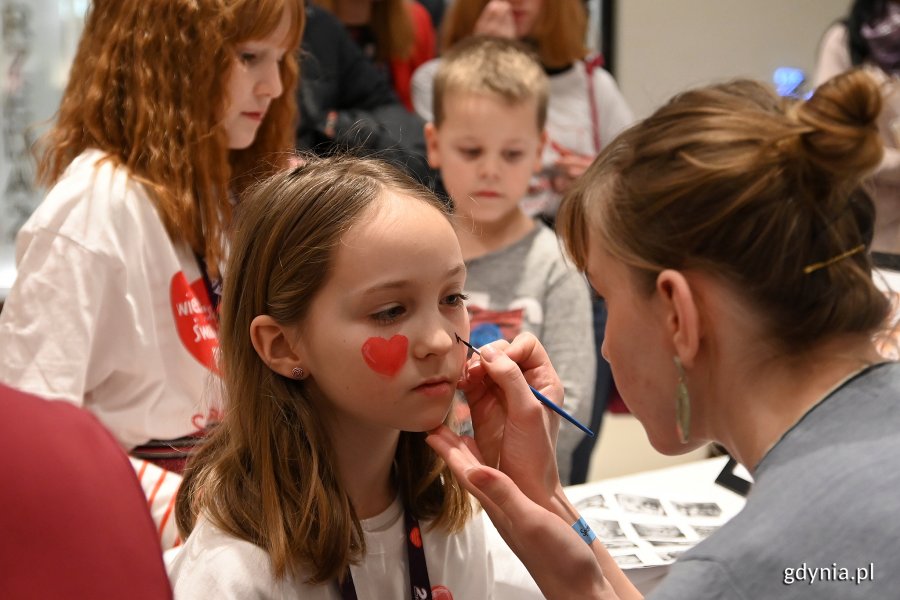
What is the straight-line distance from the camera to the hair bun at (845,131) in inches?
37.9

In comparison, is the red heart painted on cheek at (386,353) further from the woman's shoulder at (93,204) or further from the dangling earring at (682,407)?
the woman's shoulder at (93,204)

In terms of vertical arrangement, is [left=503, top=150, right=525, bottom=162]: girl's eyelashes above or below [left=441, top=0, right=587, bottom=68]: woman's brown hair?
below

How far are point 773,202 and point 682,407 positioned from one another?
0.80ft

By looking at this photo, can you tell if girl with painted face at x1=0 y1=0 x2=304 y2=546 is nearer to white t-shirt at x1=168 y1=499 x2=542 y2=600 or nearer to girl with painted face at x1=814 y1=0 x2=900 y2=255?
white t-shirt at x1=168 y1=499 x2=542 y2=600

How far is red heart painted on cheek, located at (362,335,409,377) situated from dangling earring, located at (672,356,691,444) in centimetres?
29

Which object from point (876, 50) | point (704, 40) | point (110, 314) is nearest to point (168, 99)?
point (110, 314)

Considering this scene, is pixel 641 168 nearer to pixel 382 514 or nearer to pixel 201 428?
pixel 382 514

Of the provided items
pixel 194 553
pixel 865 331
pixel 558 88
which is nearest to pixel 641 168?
pixel 865 331

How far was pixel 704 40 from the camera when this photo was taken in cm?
451

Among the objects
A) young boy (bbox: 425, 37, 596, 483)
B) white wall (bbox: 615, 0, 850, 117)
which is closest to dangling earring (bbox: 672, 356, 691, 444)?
young boy (bbox: 425, 37, 596, 483)

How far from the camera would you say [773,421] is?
1032mm

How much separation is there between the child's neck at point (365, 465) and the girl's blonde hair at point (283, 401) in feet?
0.08

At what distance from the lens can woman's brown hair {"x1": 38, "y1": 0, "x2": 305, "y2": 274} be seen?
1736 mm

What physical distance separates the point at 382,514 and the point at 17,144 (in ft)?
8.50
